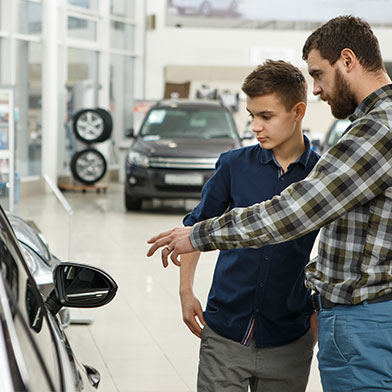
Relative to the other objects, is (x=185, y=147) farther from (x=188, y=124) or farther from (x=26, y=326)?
(x=26, y=326)

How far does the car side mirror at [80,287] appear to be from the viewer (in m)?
2.45

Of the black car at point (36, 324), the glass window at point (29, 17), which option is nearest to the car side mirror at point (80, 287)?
the black car at point (36, 324)

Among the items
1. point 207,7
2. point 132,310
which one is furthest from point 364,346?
point 207,7

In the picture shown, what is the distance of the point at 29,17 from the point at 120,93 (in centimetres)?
521

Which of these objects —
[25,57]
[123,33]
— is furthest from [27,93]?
[123,33]

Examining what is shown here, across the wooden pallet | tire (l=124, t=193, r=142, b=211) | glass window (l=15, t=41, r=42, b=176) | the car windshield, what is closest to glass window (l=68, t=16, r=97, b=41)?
glass window (l=15, t=41, r=42, b=176)

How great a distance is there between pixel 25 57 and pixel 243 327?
13941 millimetres

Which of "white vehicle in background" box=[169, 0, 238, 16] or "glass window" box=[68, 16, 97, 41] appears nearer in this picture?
"glass window" box=[68, 16, 97, 41]

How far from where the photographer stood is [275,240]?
221 centimetres

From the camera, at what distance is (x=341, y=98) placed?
7.48ft

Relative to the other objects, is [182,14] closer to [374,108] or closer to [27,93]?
[27,93]

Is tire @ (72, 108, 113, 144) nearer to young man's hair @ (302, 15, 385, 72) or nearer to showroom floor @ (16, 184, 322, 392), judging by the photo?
showroom floor @ (16, 184, 322, 392)

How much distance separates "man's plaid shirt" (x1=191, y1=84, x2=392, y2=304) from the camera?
2.13 metres

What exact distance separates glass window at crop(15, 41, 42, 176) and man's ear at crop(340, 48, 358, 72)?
45.3 ft
